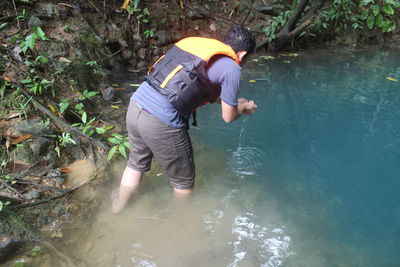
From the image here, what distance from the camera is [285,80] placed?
22.2 feet

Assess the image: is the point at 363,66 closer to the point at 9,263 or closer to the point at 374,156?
the point at 374,156

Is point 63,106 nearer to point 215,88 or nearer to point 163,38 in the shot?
point 215,88

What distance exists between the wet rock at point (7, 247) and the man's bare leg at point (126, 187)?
835 millimetres

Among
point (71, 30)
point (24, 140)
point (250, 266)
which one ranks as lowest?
point (250, 266)

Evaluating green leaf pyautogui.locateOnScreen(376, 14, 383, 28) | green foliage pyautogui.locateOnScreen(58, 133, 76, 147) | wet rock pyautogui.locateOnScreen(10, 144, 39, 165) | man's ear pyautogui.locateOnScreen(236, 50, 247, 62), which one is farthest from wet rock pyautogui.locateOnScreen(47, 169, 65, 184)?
green leaf pyautogui.locateOnScreen(376, 14, 383, 28)

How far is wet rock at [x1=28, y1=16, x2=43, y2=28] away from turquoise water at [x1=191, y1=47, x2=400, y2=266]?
2.94m

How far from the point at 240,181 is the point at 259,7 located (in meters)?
7.20

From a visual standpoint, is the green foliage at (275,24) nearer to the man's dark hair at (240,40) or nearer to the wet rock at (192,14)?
the wet rock at (192,14)

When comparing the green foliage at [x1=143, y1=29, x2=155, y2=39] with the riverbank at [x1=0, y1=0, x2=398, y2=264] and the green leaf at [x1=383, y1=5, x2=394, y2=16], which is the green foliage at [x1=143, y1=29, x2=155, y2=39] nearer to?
the riverbank at [x1=0, y1=0, x2=398, y2=264]

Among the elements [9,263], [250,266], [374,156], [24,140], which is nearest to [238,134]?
[374,156]

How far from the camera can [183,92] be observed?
2.35 meters

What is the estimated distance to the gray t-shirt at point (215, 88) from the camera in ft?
7.31

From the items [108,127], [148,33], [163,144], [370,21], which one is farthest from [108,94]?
[370,21]

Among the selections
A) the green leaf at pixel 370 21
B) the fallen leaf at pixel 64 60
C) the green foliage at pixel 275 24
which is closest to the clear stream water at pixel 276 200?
the fallen leaf at pixel 64 60
